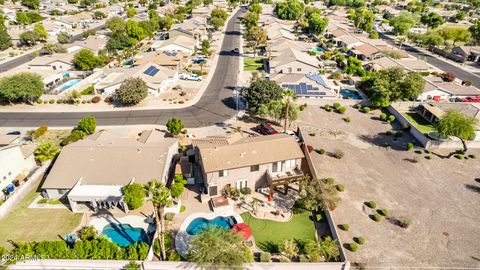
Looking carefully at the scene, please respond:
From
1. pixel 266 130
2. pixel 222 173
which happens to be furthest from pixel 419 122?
pixel 222 173

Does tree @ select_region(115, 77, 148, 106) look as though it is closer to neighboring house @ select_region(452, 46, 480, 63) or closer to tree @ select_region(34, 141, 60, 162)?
tree @ select_region(34, 141, 60, 162)

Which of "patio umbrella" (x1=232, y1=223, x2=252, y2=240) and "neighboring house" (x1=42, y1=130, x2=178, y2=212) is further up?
"neighboring house" (x1=42, y1=130, x2=178, y2=212)

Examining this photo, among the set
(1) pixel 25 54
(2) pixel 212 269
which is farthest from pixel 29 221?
(1) pixel 25 54

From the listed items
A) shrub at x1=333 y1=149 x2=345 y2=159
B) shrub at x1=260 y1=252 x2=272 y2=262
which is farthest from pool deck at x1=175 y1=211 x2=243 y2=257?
shrub at x1=333 y1=149 x2=345 y2=159

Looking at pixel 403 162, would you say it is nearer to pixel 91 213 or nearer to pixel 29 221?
pixel 91 213

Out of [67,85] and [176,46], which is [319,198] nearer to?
[67,85]
